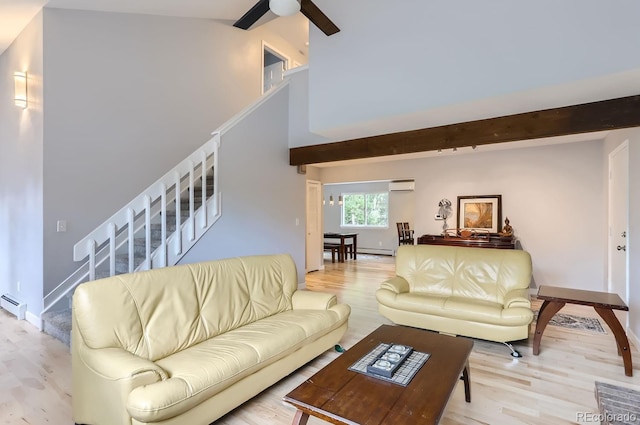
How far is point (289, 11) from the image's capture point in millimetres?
3008

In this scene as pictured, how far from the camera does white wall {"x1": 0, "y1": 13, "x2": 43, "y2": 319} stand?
3.90 m

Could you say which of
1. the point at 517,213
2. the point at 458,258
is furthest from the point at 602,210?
the point at 458,258

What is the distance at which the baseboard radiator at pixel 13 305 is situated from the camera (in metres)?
4.13

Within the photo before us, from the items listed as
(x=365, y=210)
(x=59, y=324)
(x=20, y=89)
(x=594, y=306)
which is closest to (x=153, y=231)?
(x=59, y=324)

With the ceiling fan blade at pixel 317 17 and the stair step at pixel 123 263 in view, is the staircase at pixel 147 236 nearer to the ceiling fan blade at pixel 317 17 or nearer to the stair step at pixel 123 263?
the stair step at pixel 123 263

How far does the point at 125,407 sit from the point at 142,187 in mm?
3720

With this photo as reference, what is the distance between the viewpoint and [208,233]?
4.38 meters

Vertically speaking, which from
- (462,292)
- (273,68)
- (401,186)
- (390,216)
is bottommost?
(462,292)

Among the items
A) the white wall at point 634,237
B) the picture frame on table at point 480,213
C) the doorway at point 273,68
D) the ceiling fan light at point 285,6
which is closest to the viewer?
the ceiling fan light at point 285,6

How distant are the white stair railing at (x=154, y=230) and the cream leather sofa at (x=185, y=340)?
1311 mm

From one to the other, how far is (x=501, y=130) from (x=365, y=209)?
7635 millimetres

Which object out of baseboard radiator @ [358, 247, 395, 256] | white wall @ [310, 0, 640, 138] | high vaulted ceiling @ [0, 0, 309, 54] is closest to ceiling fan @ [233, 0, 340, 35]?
white wall @ [310, 0, 640, 138]

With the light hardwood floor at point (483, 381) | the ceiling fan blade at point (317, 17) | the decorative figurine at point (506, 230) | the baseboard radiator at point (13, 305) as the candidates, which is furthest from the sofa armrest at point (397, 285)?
the baseboard radiator at point (13, 305)

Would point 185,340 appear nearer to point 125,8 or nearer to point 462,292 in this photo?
point 462,292
